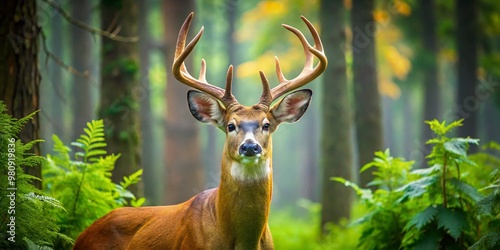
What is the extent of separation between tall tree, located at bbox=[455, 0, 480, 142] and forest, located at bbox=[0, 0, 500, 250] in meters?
0.04

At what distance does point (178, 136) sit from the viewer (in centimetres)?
1866

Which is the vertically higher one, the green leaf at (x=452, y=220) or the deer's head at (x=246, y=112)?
the deer's head at (x=246, y=112)

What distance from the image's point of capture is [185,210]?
22.5 feet

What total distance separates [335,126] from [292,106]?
23.8 ft

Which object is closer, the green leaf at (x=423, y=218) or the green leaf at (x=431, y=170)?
the green leaf at (x=423, y=218)

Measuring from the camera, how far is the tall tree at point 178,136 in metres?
18.5

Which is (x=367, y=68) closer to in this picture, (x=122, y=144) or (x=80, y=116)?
(x=122, y=144)

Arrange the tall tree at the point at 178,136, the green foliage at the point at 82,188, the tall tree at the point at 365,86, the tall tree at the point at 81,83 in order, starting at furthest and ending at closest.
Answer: the tall tree at the point at 81,83 < the tall tree at the point at 178,136 < the tall tree at the point at 365,86 < the green foliage at the point at 82,188

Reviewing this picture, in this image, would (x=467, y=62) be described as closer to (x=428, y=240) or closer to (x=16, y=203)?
(x=428, y=240)

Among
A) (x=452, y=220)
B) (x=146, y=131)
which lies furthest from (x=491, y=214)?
(x=146, y=131)

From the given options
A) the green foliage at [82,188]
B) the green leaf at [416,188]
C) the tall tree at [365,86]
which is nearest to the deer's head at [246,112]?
the green foliage at [82,188]

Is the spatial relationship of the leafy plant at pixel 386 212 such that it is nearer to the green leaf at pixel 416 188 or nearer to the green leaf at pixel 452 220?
the green leaf at pixel 416 188

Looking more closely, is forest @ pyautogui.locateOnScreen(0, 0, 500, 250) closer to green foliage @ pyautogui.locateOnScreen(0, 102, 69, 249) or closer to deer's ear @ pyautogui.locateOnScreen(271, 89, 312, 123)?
green foliage @ pyautogui.locateOnScreen(0, 102, 69, 249)

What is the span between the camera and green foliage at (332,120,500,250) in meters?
7.25
